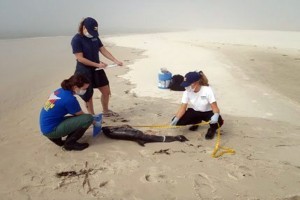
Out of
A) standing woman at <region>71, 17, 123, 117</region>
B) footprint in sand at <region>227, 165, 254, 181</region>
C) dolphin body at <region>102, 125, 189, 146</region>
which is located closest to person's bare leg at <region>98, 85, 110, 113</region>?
standing woman at <region>71, 17, 123, 117</region>

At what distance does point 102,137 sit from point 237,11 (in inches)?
1313

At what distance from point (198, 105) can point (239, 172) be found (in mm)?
1300

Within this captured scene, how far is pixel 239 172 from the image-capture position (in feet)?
11.7

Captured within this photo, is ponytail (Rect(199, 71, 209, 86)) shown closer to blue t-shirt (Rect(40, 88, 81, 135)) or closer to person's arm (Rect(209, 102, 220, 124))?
person's arm (Rect(209, 102, 220, 124))

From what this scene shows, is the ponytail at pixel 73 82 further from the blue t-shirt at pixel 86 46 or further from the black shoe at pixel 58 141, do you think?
the blue t-shirt at pixel 86 46

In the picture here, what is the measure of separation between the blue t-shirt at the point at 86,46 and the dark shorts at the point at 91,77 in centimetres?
17

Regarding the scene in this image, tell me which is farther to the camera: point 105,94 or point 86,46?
point 105,94

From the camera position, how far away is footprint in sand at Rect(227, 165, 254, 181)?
347 cm

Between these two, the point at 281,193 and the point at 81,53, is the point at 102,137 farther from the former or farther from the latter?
the point at 281,193

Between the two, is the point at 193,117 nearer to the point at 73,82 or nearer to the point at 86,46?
the point at 73,82

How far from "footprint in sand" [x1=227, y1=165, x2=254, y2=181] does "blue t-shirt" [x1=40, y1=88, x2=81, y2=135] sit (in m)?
2.03

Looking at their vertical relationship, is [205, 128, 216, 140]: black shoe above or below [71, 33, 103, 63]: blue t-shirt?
below

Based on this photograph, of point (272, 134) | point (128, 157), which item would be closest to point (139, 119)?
point (128, 157)

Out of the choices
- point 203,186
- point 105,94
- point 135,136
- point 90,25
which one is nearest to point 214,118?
point 135,136
